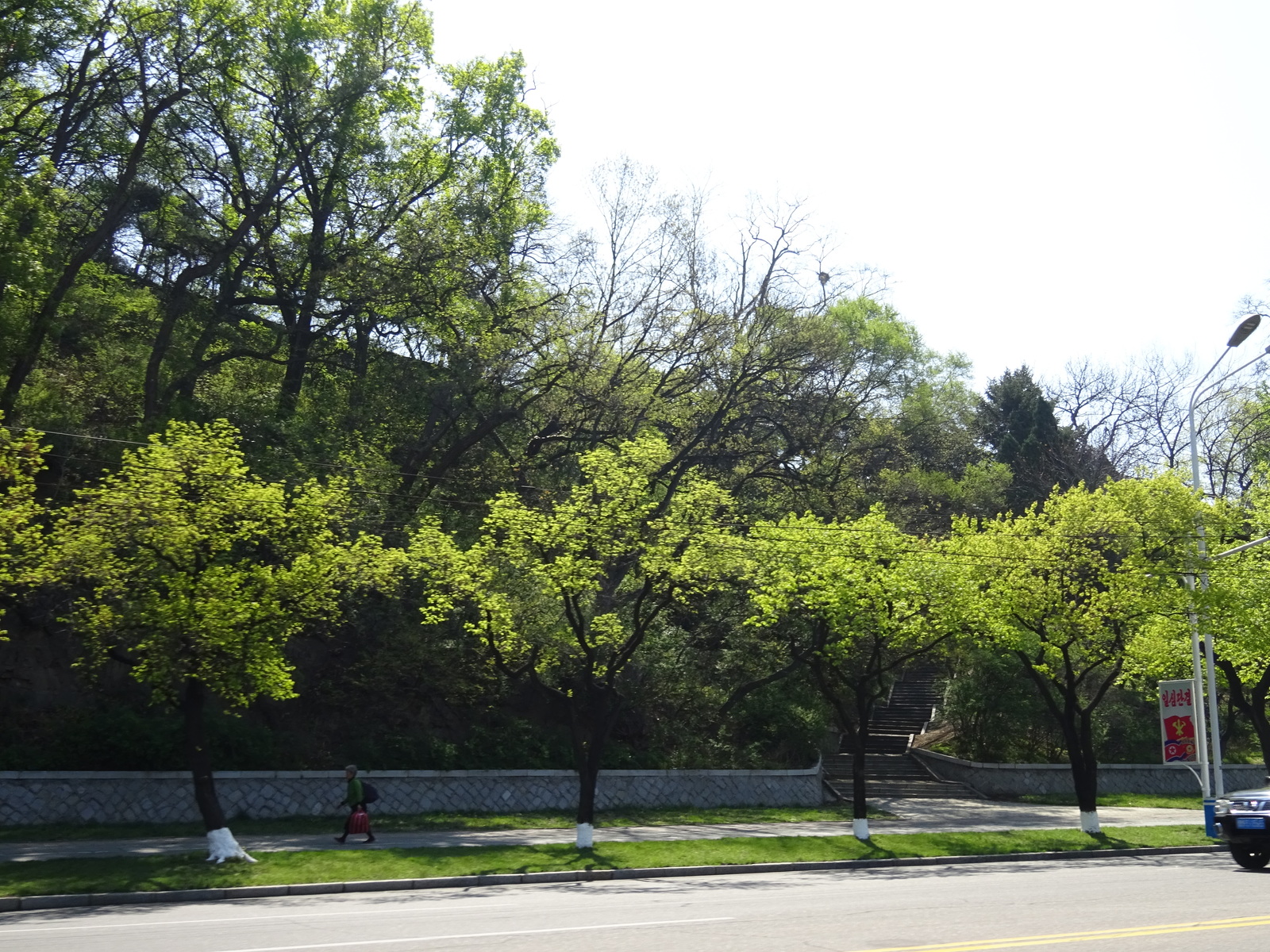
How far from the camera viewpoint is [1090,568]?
77.4 ft

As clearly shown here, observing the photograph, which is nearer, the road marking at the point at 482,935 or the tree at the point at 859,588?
the road marking at the point at 482,935

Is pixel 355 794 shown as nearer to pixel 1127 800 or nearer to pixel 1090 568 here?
pixel 1090 568

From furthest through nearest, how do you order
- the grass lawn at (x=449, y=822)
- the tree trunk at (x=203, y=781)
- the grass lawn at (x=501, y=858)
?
the grass lawn at (x=449, y=822) → the tree trunk at (x=203, y=781) → the grass lawn at (x=501, y=858)

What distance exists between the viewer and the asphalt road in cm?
1016

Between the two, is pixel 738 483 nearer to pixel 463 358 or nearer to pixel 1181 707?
pixel 463 358

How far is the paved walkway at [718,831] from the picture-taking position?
19000 millimetres

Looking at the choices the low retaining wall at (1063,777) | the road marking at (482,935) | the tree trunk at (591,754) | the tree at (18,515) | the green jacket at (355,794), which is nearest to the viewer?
the road marking at (482,935)

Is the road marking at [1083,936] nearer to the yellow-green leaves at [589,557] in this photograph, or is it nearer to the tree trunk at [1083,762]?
the yellow-green leaves at [589,557]

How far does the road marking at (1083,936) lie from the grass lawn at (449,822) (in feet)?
41.5

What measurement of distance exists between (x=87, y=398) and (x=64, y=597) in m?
4.45

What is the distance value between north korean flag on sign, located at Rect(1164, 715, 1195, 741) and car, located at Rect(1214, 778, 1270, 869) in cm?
675

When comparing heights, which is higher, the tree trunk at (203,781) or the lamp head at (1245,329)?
the lamp head at (1245,329)

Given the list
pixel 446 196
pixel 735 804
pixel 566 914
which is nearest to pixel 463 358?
pixel 446 196

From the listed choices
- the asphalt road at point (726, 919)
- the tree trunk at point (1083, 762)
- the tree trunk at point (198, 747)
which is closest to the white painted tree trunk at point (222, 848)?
the tree trunk at point (198, 747)
